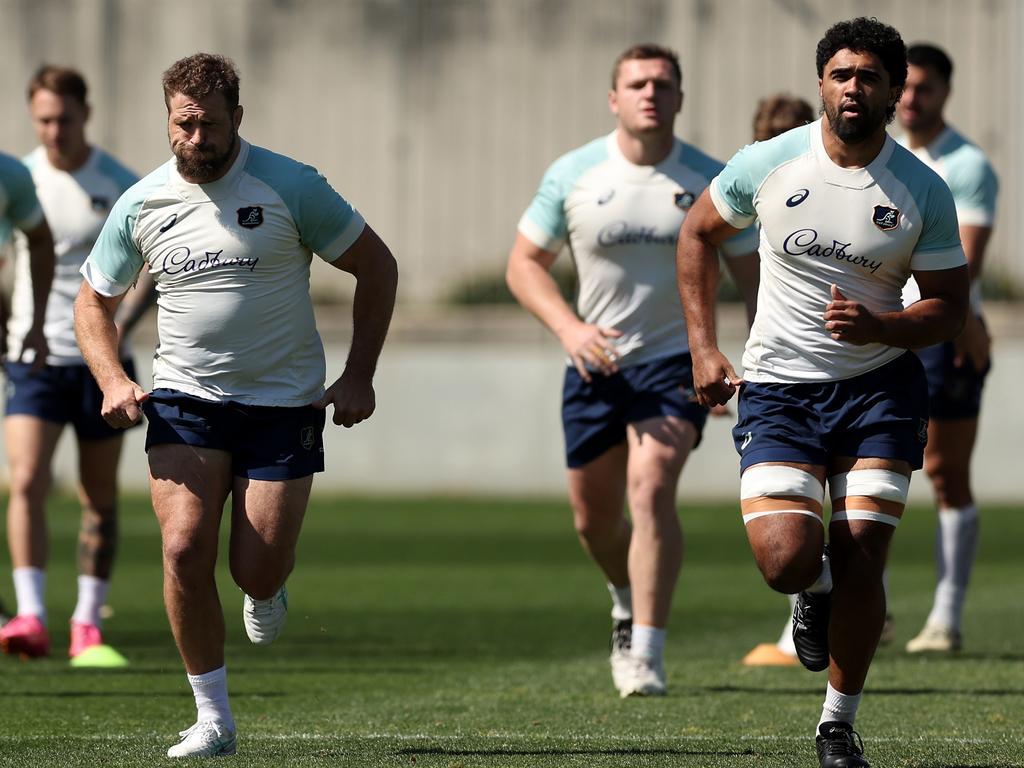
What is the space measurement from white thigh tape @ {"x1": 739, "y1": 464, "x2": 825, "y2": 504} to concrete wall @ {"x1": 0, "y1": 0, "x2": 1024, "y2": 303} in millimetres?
17486

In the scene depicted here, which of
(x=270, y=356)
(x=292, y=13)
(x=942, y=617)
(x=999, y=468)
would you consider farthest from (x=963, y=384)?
(x=292, y=13)

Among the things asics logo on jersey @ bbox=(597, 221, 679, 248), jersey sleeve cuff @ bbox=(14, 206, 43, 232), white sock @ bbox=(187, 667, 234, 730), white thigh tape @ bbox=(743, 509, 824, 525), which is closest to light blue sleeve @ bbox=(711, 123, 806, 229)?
white thigh tape @ bbox=(743, 509, 824, 525)

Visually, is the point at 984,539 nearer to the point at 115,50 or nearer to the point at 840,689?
the point at 840,689

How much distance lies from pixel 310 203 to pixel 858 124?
1.75 meters

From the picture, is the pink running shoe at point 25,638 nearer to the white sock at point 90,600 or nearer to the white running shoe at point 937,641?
the white sock at point 90,600

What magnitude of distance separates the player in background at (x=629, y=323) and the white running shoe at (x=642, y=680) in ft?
0.12

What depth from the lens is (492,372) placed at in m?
22.0

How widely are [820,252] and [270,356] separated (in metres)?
1.80

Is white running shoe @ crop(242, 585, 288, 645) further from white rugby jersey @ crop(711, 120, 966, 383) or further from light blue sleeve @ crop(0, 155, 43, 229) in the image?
light blue sleeve @ crop(0, 155, 43, 229)

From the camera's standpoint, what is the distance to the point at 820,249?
6.09 m

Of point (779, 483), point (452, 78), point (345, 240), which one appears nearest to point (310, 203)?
point (345, 240)

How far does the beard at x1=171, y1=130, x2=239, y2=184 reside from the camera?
20.4 ft

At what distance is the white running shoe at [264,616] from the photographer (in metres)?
6.48

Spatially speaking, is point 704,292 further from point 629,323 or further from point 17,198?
point 17,198
